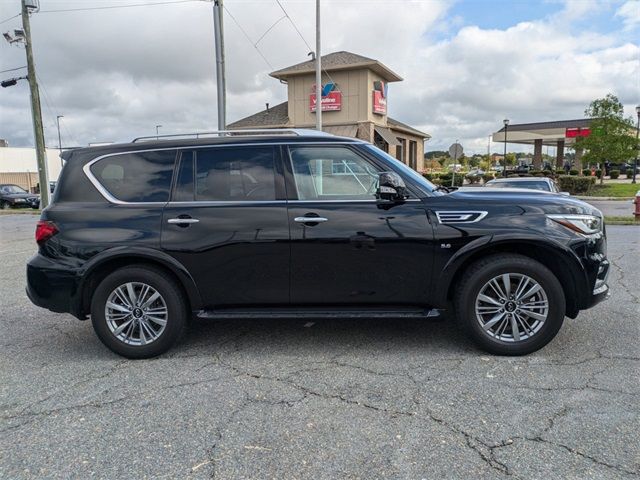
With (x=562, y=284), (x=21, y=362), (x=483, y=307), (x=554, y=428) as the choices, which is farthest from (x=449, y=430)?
(x=21, y=362)

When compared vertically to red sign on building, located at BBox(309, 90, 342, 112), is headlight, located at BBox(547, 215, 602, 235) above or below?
below

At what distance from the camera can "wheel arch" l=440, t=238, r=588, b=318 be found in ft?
13.0

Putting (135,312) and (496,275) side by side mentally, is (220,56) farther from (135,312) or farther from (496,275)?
(496,275)

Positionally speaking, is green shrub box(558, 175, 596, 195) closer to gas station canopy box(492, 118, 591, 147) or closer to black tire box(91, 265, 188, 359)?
gas station canopy box(492, 118, 591, 147)

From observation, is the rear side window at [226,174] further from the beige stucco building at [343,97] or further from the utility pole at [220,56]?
the beige stucco building at [343,97]

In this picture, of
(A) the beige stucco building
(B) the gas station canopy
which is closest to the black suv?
(A) the beige stucco building

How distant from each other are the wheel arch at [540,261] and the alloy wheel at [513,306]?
9.4 inches

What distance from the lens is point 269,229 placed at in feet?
13.4

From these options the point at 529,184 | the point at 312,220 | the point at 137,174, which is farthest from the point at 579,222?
the point at 529,184

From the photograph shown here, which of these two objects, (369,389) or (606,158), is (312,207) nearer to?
(369,389)

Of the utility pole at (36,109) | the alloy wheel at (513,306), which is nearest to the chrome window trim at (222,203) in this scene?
the alloy wheel at (513,306)

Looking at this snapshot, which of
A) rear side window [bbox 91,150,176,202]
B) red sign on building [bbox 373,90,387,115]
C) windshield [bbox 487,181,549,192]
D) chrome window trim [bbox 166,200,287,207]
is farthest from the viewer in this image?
red sign on building [bbox 373,90,387,115]

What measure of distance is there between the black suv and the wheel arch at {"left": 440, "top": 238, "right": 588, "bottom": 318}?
0.04ft

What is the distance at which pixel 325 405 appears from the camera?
3352mm
